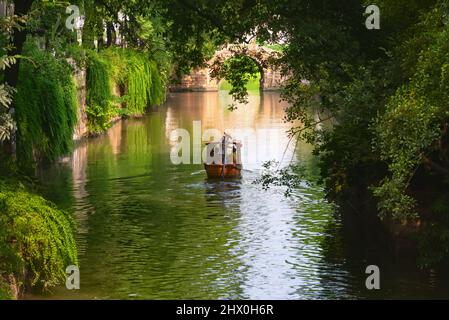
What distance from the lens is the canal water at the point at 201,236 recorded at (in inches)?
896

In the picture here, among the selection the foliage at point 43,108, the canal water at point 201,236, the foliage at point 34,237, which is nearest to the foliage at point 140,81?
the canal water at point 201,236

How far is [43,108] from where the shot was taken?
3650 cm

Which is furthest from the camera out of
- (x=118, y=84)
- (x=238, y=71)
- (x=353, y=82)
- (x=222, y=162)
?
(x=118, y=84)

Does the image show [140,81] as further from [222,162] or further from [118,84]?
[222,162]

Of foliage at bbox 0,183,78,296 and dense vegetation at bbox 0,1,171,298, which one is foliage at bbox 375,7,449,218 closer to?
foliage at bbox 0,183,78,296

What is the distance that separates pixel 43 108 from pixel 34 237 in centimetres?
1729

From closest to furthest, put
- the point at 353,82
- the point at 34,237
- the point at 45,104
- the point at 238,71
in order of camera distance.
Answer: the point at 34,237, the point at 353,82, the point at 238,71, the point at 45,104

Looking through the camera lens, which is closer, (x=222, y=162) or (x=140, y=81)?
(x=222, y=162)

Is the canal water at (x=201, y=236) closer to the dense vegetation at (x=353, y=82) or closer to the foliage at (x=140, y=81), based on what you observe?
the dense vegetation at (x=353, y=82)

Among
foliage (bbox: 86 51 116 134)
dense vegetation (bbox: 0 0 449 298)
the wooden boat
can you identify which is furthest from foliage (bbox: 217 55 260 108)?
foliage (bbox: 86 51 116 134)

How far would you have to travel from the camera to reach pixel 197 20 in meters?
28.7

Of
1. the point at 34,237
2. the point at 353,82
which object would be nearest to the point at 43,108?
the point at 353,82

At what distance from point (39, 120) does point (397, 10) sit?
1589 centimetres
